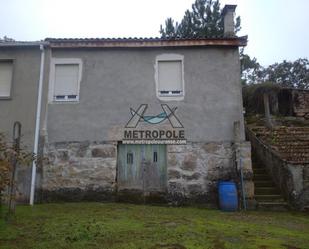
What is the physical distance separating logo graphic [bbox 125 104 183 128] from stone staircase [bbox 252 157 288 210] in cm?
349

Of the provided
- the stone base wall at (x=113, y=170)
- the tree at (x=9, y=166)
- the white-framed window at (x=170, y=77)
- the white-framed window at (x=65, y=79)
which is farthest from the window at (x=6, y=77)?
the white-framed window at (x=170, y=77)

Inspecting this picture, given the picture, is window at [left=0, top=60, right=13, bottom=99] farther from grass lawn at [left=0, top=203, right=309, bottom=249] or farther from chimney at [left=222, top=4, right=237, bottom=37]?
chimney at [left=222, top=4, right=237, bottom=37]

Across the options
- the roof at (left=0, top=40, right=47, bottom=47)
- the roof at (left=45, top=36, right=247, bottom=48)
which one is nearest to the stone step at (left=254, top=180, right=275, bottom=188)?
the roof at (left=45, top=36, right=247, bottom=48)

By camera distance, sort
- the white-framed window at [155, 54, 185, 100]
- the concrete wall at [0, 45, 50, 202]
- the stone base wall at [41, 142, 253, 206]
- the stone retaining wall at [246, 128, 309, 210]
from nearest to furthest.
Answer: the stone retaining wall at [246, 128, 309, 210], the stone base wall at [41, 142, 253, 206], the concrete wall at [0, 45, 50, 202], the white-framed window at [155, 54, 185, 100]

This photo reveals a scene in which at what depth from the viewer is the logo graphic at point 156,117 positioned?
40.6 ft

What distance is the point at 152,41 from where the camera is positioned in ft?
41.4

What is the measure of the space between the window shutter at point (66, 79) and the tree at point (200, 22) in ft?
43.1

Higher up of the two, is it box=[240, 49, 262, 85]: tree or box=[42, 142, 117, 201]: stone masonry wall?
box=[240, 49, 262, 85]: tree

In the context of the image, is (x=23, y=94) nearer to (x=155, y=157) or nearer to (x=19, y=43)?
(x=19, y=43)

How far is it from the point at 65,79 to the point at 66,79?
4cm

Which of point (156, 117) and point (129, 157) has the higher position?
point (156, 117)

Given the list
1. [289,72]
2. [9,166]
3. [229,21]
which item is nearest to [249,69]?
[289,72]

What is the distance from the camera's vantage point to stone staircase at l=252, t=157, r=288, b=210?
37.7 ft

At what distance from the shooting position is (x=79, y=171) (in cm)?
1216
